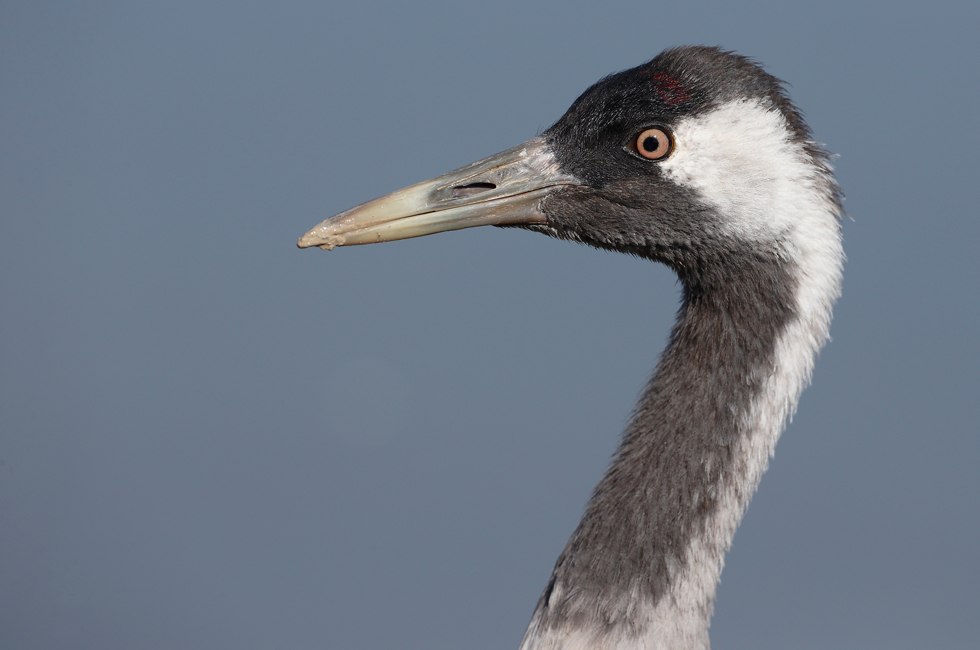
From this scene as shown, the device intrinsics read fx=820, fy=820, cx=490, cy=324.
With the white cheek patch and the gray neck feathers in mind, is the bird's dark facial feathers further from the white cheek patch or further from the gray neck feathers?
the gray neck feathers

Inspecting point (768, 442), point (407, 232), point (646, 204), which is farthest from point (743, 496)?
point (407, 232)

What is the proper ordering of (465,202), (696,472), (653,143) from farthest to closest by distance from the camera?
1. (465,202)
2. (653,143)
3. (696,472)

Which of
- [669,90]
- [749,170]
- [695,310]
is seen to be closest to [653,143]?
[669,90]

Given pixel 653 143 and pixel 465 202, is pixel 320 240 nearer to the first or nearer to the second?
pixel 465 202

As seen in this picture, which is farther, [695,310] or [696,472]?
[695,310]

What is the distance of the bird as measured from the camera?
2.02m

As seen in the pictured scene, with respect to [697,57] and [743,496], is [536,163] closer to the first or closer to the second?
[697,57]

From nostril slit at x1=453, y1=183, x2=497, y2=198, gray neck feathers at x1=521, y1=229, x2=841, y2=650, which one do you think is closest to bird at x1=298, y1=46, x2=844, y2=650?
gray neck feathers at x1=521, y1=229, x2=841, y2=650

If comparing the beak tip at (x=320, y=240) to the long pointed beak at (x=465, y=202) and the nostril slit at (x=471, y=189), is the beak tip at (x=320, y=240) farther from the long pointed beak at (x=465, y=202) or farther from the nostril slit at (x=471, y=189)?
the nostril slit at (x=471, y=189)

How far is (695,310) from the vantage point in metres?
2.18

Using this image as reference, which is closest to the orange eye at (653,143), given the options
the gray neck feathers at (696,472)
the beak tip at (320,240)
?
the gray neck feathers at (696,472)

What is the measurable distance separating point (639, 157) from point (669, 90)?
0.60ft

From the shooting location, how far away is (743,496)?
2.08 metres

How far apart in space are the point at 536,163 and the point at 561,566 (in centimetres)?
110
